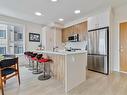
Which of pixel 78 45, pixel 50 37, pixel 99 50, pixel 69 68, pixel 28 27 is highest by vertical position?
pixel 28 27

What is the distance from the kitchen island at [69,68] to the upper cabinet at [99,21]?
183cm

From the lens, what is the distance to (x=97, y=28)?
466cm

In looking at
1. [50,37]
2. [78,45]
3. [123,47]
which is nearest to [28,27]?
[50,37]

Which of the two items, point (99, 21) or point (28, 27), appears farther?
point (28, 27)

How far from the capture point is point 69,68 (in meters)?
2.89

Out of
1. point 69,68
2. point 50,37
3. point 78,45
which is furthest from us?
point 50,37

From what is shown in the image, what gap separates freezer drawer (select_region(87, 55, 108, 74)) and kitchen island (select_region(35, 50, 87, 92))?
134cm

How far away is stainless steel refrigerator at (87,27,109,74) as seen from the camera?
14.1 ft

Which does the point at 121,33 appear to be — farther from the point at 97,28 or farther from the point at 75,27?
the point at 75,27

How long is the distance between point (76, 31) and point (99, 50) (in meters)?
1.94

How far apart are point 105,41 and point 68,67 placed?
2.25 m

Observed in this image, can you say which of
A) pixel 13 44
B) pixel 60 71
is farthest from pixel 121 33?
pixel 13 44

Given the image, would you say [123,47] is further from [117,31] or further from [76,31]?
[76,31]

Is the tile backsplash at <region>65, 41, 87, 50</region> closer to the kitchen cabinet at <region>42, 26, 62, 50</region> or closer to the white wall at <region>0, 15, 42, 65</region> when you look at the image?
the kitchen cabinet at <region>42, 26, 62, 50</region>
